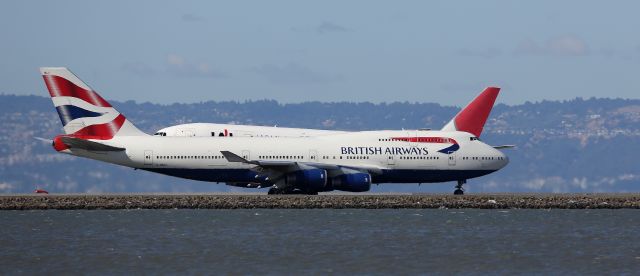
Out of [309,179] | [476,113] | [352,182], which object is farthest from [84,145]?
[476,113]

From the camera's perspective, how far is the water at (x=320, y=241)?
53.8 metres

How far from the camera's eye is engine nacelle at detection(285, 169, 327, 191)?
287 feet

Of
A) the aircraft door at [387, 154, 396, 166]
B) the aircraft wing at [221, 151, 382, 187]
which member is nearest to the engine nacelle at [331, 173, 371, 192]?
the aircraft wing at [221, 151, 382, 187]

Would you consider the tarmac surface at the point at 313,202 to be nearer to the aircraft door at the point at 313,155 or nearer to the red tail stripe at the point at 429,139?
the aircraft door at the point at 313,155

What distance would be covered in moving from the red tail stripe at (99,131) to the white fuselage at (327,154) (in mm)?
824

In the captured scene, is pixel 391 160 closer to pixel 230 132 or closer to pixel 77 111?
pixel 230 132

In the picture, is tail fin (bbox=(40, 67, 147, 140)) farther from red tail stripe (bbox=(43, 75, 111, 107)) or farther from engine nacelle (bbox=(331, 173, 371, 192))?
engine nacelle (bbox=(331, 173, 371, 192))

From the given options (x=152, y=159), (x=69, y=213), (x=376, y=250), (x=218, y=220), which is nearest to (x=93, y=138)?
(x=152, y=159)

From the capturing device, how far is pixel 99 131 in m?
90.6

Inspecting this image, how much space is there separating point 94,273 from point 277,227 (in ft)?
66.4

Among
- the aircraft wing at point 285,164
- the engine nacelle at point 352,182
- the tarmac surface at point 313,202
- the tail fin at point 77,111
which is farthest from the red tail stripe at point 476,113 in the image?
the tail fin at point 77,111

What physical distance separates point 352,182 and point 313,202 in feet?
15.3

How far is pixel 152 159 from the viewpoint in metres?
88.7

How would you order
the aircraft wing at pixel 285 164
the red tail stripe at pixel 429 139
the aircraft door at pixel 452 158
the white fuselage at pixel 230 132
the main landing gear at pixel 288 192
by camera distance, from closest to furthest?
the aircraft wing at pixel 285 164, the main landing gear at pixel 288 192, the red tail stripe at pixel 429 139, the aircraft door at pixel 452 158, the white fuselage at pixel 230 132
